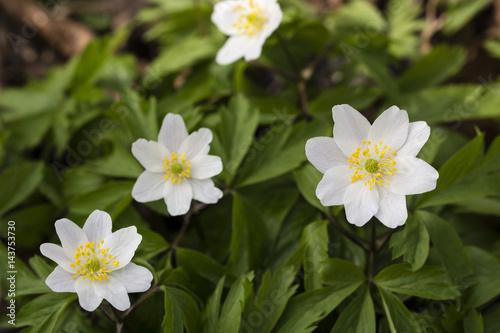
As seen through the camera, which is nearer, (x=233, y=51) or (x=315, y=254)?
(x=315, y=254)

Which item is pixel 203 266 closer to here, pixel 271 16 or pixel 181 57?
pixel 271 16

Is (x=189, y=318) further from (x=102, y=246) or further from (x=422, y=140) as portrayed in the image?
(x=422, y=140)

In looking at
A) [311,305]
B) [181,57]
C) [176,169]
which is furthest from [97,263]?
[181,57]

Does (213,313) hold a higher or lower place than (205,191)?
lower

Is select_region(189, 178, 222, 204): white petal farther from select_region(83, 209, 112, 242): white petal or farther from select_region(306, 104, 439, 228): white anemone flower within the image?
select_region(306, 104, 439, 228): white anemone flower

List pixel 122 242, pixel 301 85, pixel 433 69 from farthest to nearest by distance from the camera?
pixel 433 69 < pixel 301 85 < pixel 122 242

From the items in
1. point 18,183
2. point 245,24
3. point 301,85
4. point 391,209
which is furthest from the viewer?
→ point 301,85

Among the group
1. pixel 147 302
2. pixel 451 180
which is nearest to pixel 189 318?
pixel 147 302
